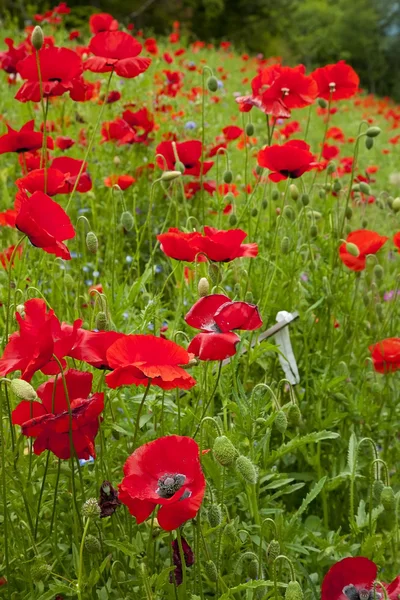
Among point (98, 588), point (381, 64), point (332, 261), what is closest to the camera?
point (98, 588)

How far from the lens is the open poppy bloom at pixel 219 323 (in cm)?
124

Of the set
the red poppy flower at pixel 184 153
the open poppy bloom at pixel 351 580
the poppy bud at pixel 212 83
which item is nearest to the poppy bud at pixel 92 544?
the open poppy bloom at pixel 351 580

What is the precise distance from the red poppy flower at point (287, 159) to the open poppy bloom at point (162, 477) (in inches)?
38.8

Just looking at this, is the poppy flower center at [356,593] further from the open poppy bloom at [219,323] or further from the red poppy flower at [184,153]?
the red poppy flower at [184,153]

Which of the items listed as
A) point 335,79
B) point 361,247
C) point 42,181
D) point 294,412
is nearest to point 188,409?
point 294,412

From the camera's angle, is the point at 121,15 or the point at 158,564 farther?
the point at 121,15

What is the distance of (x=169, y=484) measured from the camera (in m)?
1.15

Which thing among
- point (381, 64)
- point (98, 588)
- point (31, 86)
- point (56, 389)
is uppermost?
point (31, 86)

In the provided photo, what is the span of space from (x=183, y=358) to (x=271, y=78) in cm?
128

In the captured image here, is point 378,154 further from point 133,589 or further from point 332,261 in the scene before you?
point 133,589

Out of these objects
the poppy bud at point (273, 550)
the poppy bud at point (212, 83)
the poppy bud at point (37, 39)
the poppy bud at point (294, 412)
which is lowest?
the poppy bud at point (273, 550)

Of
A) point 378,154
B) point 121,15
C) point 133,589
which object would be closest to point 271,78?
point 133,589

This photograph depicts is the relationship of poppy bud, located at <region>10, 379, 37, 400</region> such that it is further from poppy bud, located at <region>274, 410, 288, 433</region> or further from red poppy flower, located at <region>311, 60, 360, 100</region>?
red poppy flower, located at <region>311, 60, 360, 100</region>

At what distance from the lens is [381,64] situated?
2764 centimetres
